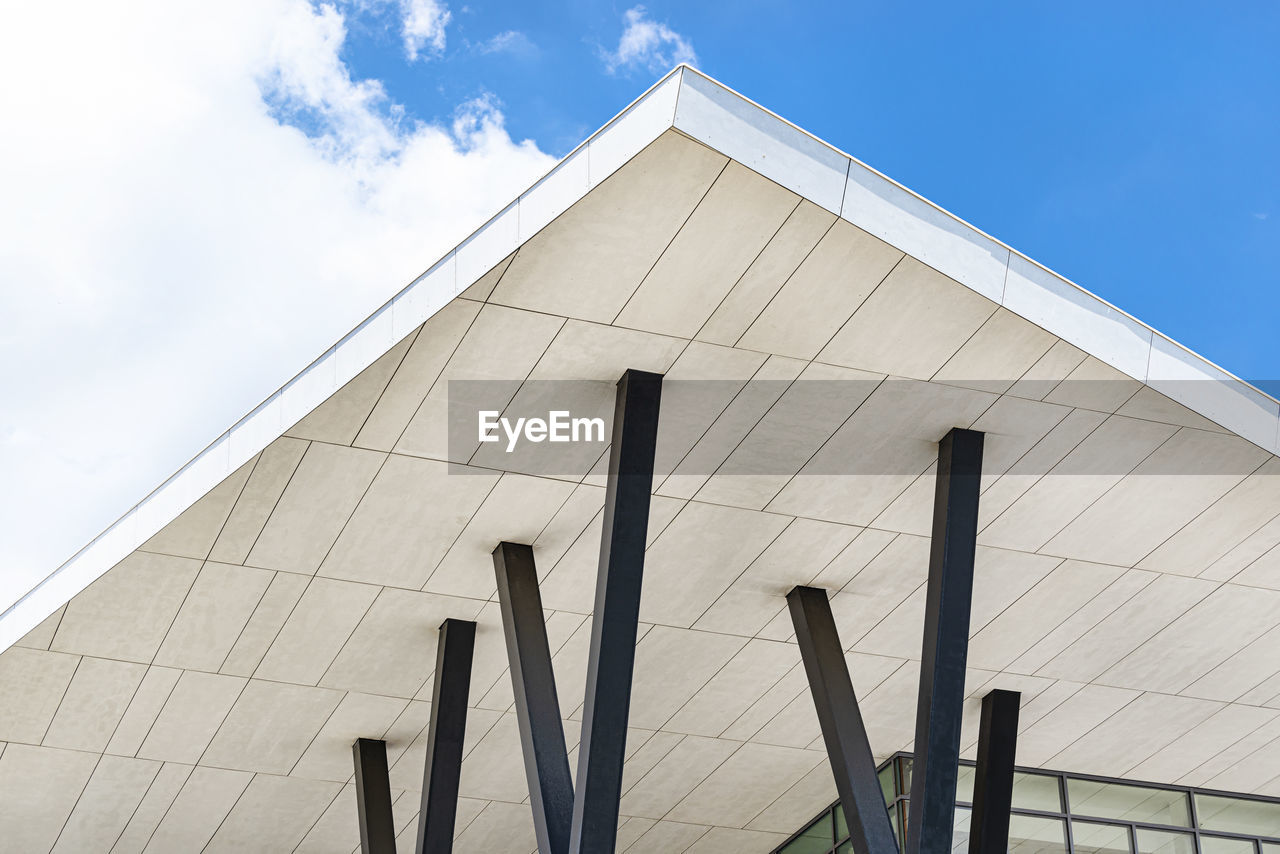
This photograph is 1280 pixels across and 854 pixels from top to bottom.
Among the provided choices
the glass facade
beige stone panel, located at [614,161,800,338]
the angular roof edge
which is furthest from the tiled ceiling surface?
the glass facade

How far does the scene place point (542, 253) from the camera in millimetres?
12781

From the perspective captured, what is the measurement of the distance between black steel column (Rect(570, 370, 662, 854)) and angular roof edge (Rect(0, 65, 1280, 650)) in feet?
7.86

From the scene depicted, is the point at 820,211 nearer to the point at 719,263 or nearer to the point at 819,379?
the point at 719,263

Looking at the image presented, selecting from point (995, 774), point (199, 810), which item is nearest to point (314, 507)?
point (199, 810)

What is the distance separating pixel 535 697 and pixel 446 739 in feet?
7.82

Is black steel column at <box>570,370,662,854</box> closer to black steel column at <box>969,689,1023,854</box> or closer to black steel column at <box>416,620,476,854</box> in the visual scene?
black steel column at <box>416,620,476,854</box>

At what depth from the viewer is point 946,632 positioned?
1518cm

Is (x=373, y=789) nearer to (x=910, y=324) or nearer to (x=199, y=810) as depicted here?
(x=199, y=810)

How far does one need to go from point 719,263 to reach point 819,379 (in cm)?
215

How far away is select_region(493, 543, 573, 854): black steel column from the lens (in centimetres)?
1520

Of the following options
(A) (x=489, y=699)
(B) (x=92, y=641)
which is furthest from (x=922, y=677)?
(B) (x=92, y=641)

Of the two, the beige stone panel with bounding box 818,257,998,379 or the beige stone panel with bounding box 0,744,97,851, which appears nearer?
the beige stone panel with bounding box 818,257,998,379

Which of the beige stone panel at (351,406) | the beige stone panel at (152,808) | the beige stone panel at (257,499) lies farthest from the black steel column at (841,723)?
the beige stone panel at (152,808)

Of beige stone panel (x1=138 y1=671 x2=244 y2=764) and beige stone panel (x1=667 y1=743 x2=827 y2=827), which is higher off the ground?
beige stone panel (x1=667 y1=743 x2=827 y2=827)
